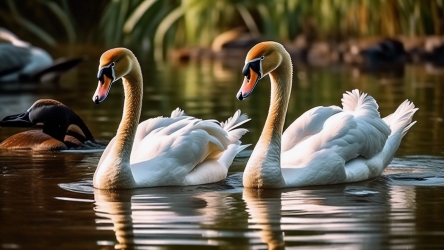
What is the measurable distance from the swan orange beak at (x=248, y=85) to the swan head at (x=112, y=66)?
88cm

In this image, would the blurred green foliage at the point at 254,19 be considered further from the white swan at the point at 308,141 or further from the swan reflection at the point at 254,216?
the swan reflection at the point at 254,216

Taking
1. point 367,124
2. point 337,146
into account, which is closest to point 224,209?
point 337,146

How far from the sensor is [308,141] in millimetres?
9062

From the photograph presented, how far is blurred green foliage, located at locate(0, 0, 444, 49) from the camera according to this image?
81.3 feet

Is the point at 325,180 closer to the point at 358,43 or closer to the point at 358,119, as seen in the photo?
the point at 358,119

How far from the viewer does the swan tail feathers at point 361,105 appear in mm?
9602

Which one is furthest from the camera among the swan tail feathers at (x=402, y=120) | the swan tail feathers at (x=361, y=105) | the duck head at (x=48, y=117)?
the duck head at (x=48, y=117)

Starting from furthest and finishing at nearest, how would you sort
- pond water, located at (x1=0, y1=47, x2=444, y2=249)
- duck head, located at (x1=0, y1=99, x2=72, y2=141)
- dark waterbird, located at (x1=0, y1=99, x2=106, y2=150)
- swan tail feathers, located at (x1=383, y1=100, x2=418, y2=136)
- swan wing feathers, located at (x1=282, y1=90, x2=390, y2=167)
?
duck head, located at (x1=0, y1=99, x2=72, y2=141) → dark waterbird, located at (x1=0, y1=99, x2=106, y2=150) → swan tail feathers, located at (x1=383, y1=100, x2=418, y2=136) → swan wing feathers, located at (x1=282, y1=90, x2=390, y2=167) → pond water, located at (x1=0, y1=47, x2=444, y2=249)

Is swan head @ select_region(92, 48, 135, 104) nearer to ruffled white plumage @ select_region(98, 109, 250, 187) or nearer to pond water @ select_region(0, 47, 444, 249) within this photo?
ruffled white plumage @ select_region(98, 109, 250, 187)

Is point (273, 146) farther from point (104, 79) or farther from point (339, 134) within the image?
point (104, 79)

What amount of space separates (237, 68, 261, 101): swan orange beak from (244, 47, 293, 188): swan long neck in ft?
1.20

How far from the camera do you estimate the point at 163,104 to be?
51.9 ft

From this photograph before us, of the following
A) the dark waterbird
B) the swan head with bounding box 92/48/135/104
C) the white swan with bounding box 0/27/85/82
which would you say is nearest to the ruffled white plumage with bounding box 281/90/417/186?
the swan head with bounding box 92/48/135/104

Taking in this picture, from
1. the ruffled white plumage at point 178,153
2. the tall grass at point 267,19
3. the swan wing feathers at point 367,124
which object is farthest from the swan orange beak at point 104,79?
the tall grass at point 267,19
